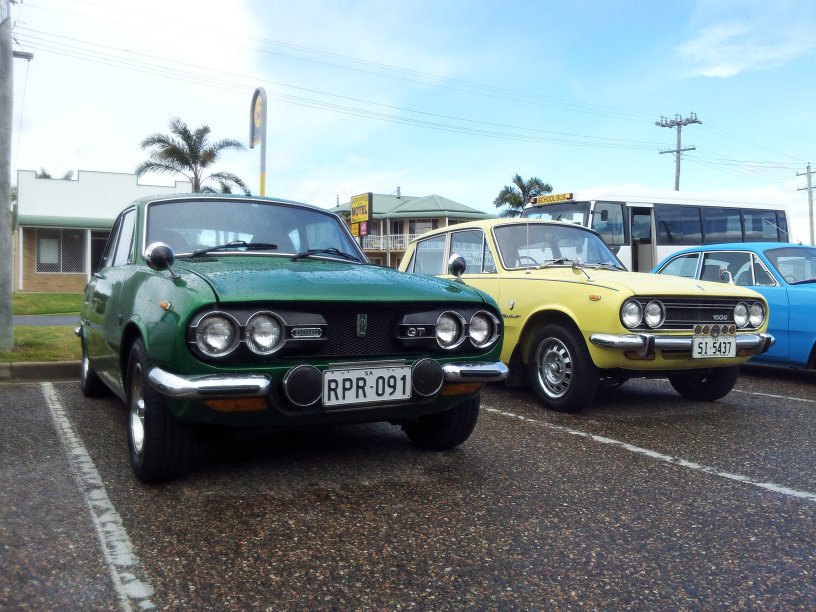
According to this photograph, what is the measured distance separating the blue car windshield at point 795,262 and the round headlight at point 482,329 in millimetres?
4856

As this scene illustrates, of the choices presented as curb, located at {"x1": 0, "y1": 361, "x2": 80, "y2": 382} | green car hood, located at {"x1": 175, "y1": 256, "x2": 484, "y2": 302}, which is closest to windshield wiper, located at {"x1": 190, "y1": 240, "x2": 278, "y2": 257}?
green car hood, located at {"x1": 175, "y1": 256, "x2": 484, "y2": 302}

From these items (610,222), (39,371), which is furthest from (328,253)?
(610,222)

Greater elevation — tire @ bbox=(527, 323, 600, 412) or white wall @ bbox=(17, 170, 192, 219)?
white wall @ bbox=(17, 170, 192, 219)

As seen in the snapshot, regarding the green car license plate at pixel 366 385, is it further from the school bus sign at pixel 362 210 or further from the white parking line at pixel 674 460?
the school bus sign at pixel 362 210

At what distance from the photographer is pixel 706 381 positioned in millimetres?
5949

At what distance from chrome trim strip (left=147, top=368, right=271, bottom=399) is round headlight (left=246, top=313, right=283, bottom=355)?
0.12 metres

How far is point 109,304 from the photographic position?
4.31m

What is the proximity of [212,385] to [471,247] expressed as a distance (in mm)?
3972

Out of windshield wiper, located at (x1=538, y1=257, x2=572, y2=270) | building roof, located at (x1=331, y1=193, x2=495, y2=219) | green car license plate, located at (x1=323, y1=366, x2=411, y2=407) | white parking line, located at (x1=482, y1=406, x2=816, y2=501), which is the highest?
building roof, located at (x1=331, y1=193, x2=495, y2=219)

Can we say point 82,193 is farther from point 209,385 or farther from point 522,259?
point 209,385

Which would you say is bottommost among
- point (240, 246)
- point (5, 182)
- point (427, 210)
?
point (240, 246)

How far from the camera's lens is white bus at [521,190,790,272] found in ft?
50.1

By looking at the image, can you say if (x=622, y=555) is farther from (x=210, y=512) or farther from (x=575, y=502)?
(x=210, y=512)

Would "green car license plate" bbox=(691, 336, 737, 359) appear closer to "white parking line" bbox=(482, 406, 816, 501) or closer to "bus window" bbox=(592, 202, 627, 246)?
"white parking line" bbox=(482, 406, 816, 501)
